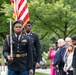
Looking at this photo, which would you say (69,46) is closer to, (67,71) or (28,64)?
(67,71)

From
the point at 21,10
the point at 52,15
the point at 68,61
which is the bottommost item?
the point at 68,61

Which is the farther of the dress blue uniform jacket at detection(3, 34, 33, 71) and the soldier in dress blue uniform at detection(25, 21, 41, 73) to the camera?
the soldier in dress blue uniform at detection(25, 21, 41, 73)

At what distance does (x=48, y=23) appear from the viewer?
26781mm

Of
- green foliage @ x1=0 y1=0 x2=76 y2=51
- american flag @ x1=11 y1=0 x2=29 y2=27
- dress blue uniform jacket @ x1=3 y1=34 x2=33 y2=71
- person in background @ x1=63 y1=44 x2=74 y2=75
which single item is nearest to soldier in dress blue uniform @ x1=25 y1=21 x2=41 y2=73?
american flag @ x1=11 y1=0 x2=29 y2=27

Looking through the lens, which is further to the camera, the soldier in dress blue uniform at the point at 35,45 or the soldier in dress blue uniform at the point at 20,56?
the soldier in dress blue uniform at the point at 35,45

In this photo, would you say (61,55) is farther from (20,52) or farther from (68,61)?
(20,52)

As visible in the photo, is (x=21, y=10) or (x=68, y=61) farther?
(x=68, y=61)

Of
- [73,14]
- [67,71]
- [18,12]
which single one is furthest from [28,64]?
[73,14]

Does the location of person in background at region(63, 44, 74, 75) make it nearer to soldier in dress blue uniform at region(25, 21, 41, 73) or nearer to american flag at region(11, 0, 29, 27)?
soldier in dress blue uniform at region(25, 21, 41, 73)

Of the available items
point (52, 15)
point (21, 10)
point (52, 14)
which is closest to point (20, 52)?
point (21, 10)

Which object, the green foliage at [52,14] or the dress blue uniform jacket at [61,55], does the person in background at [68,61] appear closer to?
the dress blue uniform jacket at [61,55]

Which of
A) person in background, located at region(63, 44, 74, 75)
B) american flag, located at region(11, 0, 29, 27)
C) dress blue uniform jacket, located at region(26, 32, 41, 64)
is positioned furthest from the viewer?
person in background, located at region(63, 44, 74, 75)

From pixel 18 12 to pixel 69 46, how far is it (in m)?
1.85

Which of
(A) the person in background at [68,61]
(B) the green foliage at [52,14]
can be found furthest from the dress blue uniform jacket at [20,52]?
(B) the green foliage at [52,14]
